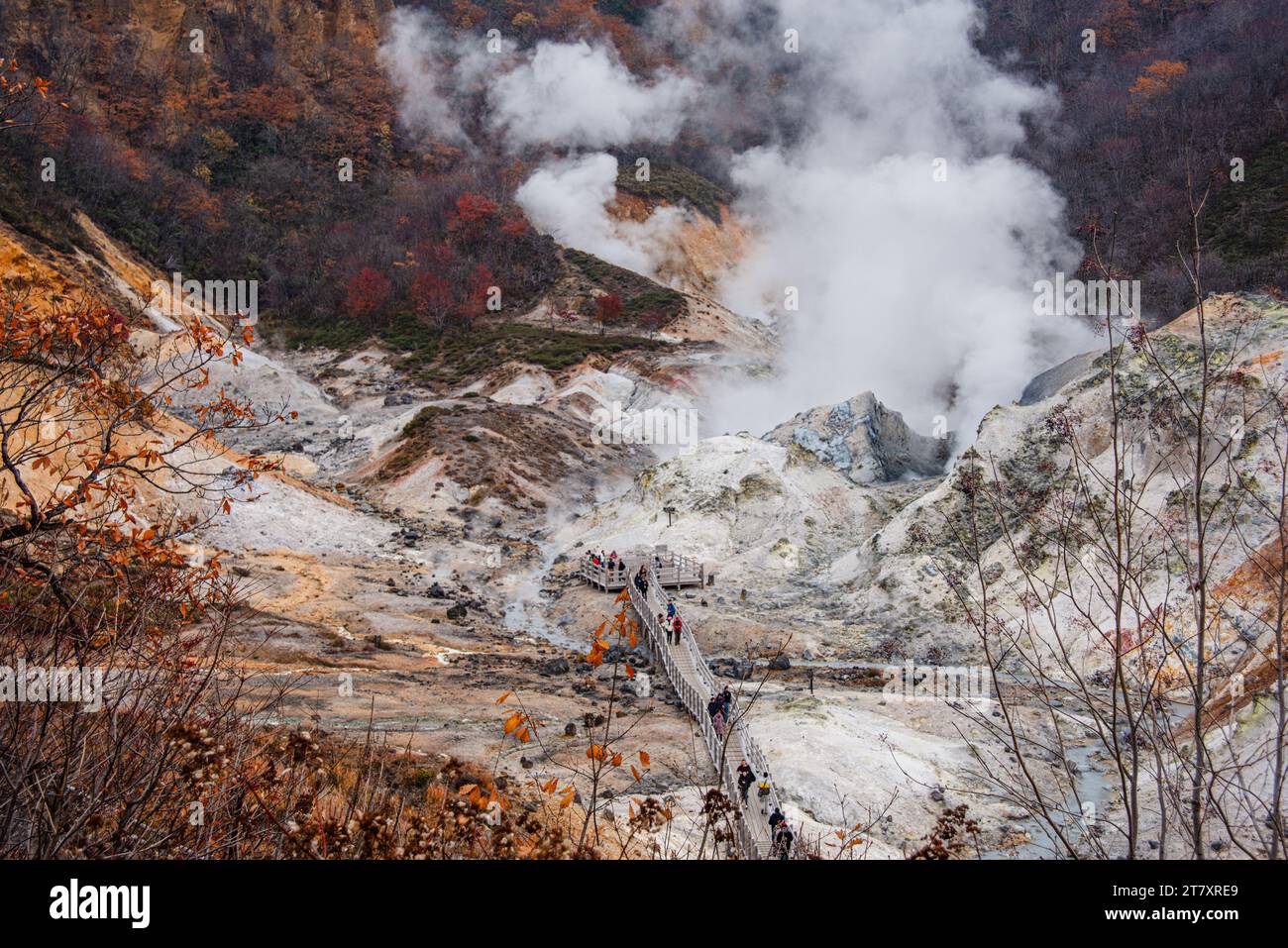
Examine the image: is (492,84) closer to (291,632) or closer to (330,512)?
(330,512)

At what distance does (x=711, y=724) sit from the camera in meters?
17.2

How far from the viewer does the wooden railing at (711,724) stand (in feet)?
42.7

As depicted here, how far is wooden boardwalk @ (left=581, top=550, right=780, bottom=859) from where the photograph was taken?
1313 cm

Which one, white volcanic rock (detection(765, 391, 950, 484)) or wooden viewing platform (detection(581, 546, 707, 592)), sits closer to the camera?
wooden viewing platform (detection(581, 546, 707, 592))

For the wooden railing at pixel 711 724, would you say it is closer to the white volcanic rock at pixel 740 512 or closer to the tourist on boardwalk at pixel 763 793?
the tourist on boardwalk at pixel 763 793

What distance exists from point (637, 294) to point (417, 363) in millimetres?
21187

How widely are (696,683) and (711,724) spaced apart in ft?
11.5

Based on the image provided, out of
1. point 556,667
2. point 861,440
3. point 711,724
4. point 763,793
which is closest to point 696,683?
point 711,724

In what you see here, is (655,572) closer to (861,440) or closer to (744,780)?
(861,440)

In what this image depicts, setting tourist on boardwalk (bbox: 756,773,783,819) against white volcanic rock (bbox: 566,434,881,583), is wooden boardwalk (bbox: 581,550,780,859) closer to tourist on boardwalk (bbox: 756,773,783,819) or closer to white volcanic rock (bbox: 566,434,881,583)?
tourist on boardwalk (bbox: 756,773,783,819)

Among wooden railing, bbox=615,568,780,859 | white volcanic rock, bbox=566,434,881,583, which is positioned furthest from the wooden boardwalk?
white volcanic rock, bbox=566,434,881,583

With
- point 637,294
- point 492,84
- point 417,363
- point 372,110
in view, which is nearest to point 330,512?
point 417,363

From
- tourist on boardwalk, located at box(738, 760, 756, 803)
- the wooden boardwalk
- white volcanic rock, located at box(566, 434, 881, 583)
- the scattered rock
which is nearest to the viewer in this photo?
the wooden boardwalk

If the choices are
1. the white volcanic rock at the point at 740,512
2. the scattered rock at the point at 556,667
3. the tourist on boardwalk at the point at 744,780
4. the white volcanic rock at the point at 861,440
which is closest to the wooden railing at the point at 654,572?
the white volcanic rock at the point at 740,512
